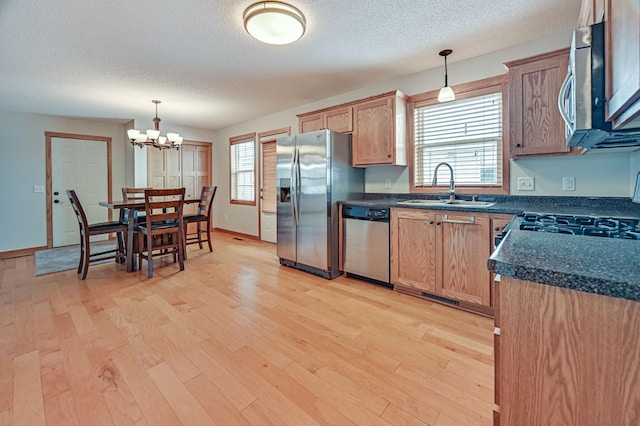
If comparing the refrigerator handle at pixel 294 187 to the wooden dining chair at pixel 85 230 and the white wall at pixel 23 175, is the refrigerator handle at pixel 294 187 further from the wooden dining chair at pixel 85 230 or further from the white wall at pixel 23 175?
the white wall at pixel 23 175

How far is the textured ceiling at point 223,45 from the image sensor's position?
2170mm

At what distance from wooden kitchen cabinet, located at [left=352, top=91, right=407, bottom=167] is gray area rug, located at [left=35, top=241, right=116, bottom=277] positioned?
12.6 feet

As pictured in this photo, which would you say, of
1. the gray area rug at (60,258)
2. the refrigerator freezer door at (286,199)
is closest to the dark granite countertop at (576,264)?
the refrigerator freezer door at (286,199)

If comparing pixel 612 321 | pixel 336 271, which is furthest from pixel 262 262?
pixel 612 321

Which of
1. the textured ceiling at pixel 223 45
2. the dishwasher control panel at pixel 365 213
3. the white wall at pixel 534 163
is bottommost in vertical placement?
the dishwasher control panel at pixel 365 213

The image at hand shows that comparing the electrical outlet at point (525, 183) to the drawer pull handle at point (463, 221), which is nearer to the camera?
the drawer pull handle at point (463, 221)

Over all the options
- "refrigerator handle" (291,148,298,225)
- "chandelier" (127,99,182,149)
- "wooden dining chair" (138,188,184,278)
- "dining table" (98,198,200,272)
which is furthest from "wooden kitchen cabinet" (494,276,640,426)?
"chandelier" (127,99,182,149)

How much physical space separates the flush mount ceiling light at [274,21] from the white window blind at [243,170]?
3.54 metres

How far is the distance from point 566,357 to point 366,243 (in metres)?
2.48

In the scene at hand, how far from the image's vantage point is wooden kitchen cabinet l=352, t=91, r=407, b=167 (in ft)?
10.5

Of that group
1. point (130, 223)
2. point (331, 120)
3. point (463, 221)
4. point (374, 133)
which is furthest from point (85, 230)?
point (463, 221)

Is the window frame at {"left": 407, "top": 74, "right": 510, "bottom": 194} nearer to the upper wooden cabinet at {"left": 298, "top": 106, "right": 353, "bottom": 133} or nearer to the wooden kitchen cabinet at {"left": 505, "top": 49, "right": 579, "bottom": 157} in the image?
the wooden kitchen cabinet at {"left": 505, "top": 49, "right": 579, "bottom": 157}

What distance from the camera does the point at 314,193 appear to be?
341 cm

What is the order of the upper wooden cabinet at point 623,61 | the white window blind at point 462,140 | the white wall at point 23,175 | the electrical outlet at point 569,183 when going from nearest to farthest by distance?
1. the upper wooden cabinet at point 623,61
2. the electrical outlet at point 569,183
3. the white window blind at point 462,140
4. the white wall at point 23,175
